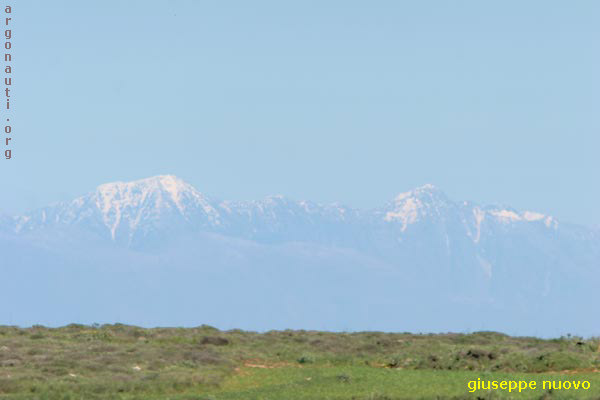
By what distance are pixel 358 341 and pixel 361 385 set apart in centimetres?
2294

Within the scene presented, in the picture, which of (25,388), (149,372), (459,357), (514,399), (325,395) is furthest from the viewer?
(459,357)

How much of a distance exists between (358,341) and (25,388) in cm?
2804

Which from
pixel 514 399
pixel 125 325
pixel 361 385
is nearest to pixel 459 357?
pixel 361 385

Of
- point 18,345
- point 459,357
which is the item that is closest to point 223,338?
point 18,345

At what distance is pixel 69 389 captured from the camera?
46.0 meters

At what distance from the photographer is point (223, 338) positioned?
69.8 meters

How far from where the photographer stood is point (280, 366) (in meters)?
57.4

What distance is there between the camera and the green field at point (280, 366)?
45.0 m

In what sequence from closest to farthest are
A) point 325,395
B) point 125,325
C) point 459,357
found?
1. point 325,395
2. point 459,357
3. point 125,325

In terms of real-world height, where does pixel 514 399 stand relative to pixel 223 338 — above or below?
below

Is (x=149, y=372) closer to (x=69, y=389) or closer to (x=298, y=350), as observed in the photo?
(x=69, y=389)

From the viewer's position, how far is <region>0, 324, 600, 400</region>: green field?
1772 inches

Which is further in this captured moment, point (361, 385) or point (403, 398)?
point (361, 385)

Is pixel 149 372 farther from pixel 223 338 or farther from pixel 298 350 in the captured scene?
pixel 223 338
